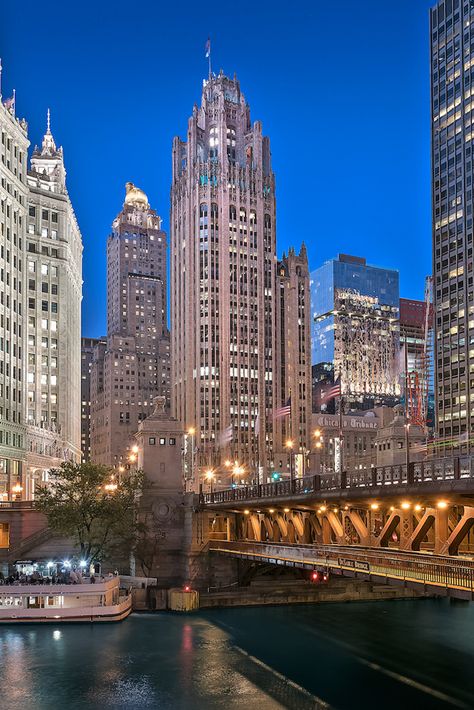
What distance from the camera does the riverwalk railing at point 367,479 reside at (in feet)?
153

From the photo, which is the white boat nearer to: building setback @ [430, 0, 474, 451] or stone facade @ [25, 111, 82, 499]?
stone facade @ [25, 111, 82, 499]

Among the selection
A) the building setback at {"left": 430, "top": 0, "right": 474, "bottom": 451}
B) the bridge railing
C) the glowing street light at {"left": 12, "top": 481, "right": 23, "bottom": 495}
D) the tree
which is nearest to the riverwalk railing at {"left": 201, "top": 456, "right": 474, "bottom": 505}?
the tree

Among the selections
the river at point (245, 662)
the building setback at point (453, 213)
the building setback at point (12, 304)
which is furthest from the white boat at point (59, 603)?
the building setback at point (453, 213)

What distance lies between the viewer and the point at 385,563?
46875 mm

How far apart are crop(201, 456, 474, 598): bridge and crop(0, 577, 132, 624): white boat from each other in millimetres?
12868

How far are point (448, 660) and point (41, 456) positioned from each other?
95.8 meters

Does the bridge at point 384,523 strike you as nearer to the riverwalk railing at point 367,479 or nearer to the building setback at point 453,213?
the riverwalk railing at point 367,479

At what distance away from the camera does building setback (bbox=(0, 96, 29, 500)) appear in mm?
126156

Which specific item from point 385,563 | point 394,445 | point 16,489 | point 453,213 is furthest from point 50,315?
point 385,563

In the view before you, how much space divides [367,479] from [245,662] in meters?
16.5

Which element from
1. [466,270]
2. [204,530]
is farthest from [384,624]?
[466,270]

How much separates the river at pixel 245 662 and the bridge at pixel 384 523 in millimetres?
7332

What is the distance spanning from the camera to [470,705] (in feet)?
157

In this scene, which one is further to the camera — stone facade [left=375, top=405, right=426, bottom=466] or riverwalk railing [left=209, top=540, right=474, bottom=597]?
stone facade [left=375, top=405, right=426, bottom=466]
